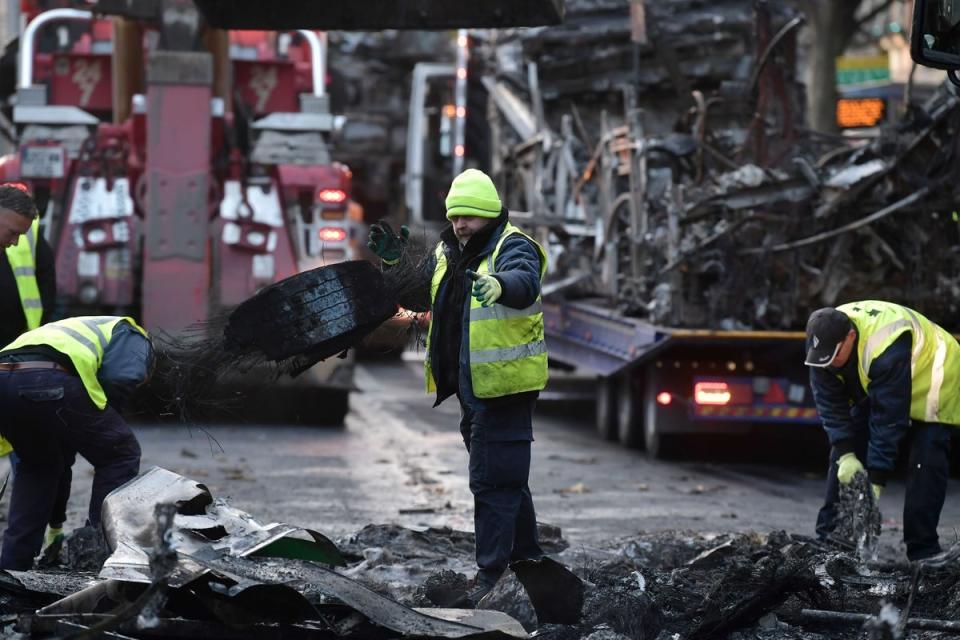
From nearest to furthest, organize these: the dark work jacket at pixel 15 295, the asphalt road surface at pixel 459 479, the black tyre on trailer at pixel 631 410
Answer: the dark work jacket at pixel 15 295 → the asphalt road surface at pixel 459 479 → the black tyre on trailer at pixel 631 410

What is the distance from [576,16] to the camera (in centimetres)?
1409

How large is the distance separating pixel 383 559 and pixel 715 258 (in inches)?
159

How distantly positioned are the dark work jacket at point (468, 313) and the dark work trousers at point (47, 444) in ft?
4.16

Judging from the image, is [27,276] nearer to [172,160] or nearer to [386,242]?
[386,242]

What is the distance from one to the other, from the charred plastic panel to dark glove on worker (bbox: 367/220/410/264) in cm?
106

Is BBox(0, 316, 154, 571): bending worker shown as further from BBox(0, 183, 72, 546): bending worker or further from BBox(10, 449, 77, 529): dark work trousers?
BBox(0, 183, 72, 546): bending worker

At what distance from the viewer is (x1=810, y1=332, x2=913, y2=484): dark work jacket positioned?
6.47 meters

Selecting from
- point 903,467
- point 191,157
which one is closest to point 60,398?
point 191,157

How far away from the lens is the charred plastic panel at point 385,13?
6.97 metres

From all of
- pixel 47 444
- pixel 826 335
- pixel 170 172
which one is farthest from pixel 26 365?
pixel 170 172

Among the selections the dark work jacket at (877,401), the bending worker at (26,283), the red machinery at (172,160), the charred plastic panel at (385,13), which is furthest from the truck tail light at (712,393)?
the bending worker at (26,283)

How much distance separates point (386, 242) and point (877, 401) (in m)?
2.13

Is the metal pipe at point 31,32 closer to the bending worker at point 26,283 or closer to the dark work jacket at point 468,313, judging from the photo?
the bending worker at point 26,283

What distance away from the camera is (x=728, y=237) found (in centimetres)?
995
